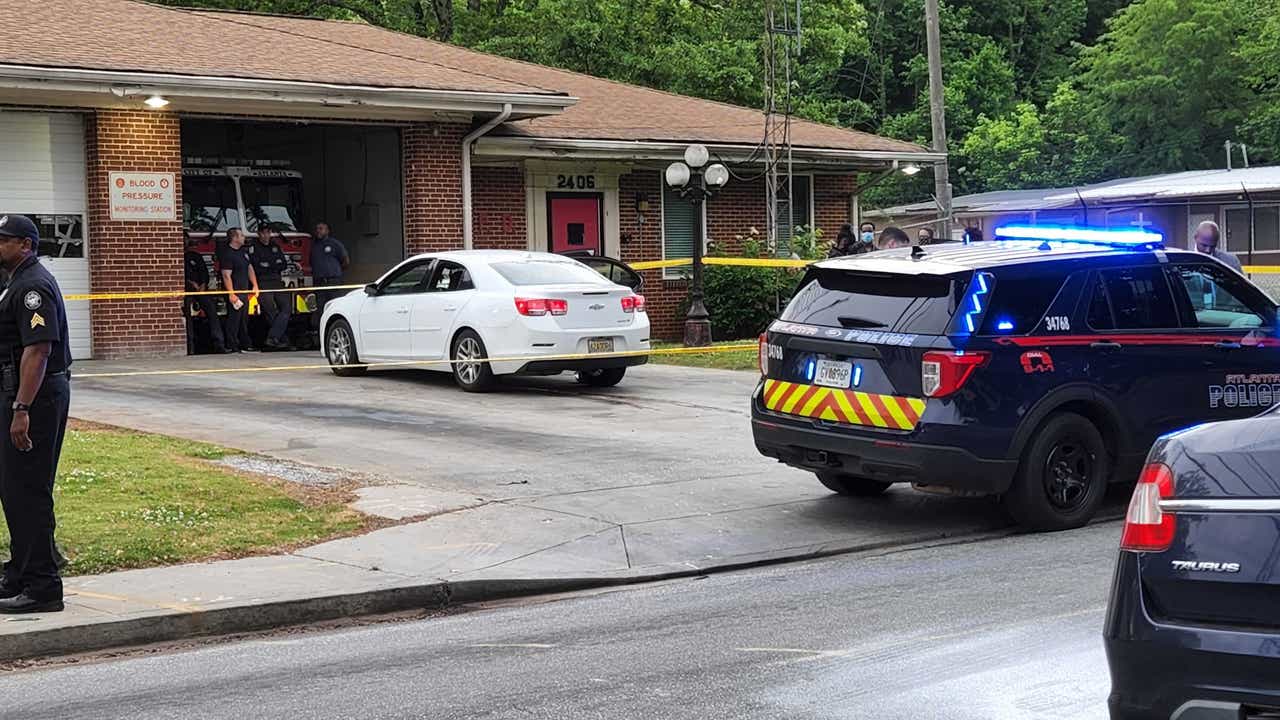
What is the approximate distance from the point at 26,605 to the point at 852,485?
19.2ft

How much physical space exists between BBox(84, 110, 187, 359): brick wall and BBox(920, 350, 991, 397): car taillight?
13.6 metres

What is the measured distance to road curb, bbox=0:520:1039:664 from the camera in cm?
752

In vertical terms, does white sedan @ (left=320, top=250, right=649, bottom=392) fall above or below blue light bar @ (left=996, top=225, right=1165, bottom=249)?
below

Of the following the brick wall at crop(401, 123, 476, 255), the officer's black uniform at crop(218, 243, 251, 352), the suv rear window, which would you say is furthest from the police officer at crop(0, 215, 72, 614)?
the brick wall at crop(401, 123, 476, 255)

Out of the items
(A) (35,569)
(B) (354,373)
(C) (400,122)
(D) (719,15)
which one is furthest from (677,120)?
(A) (35,569)

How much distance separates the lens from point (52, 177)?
65.9ft

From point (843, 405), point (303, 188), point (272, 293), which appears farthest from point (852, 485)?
point (303, 188)

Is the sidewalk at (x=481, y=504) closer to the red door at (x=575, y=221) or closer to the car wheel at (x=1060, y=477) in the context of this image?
the car wheel at (x=1060, y=477)

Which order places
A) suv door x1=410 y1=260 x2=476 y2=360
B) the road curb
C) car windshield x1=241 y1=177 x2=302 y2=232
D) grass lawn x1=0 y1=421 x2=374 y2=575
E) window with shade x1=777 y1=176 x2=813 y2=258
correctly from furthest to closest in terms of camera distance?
window with shade x1=777 y1=176 x2=813 y2=258 → car windshield x1=241 y1=177 x2=302 y2=232 → suv door x1=410 y1=260 x2=476 y2=360 → grass lawn x1=0 y1=421 x2=374 y2=575 → the road curb

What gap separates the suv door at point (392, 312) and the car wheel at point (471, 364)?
0.85 metres

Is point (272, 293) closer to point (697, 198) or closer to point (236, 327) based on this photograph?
point (236, 327)

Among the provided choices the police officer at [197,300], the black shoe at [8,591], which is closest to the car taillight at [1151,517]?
the black shoe at [8,591]

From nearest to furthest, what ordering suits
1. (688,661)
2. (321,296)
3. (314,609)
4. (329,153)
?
(688,661), (314,609), (321,296), (329,153)

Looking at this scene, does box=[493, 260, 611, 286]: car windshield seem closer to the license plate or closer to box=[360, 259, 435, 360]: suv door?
box=[360, 259, 435, 360]: suv door
